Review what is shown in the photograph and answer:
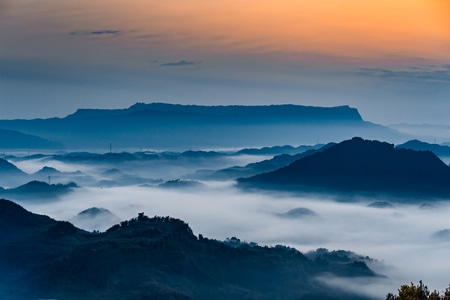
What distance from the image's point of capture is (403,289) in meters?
80.9

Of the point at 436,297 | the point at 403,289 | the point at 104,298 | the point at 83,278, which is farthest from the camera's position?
the point at 83,278

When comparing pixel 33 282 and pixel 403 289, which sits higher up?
pixel 33 282

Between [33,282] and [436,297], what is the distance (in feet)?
437

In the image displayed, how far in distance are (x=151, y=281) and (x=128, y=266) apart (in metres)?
8.47

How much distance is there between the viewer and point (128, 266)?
195 metres

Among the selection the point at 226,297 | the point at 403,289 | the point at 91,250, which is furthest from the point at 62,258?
the point at 403,289

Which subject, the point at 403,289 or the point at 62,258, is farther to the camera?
the point at 62,258

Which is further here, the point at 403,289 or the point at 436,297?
the point at 403,289

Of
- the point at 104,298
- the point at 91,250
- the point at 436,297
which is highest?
the point at 91,250

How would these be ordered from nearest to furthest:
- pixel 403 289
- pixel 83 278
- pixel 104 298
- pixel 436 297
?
pixel 436 297, pixel 403 289, pixel 104 298, pixel 83 278

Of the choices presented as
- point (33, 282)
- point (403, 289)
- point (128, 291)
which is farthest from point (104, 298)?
point (403, 289)

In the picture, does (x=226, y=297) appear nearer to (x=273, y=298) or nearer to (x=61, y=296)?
(x=273, y=298)

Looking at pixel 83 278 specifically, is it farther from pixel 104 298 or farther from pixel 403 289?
pixel 403 289

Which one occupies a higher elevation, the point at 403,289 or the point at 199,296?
the point at 199,296
